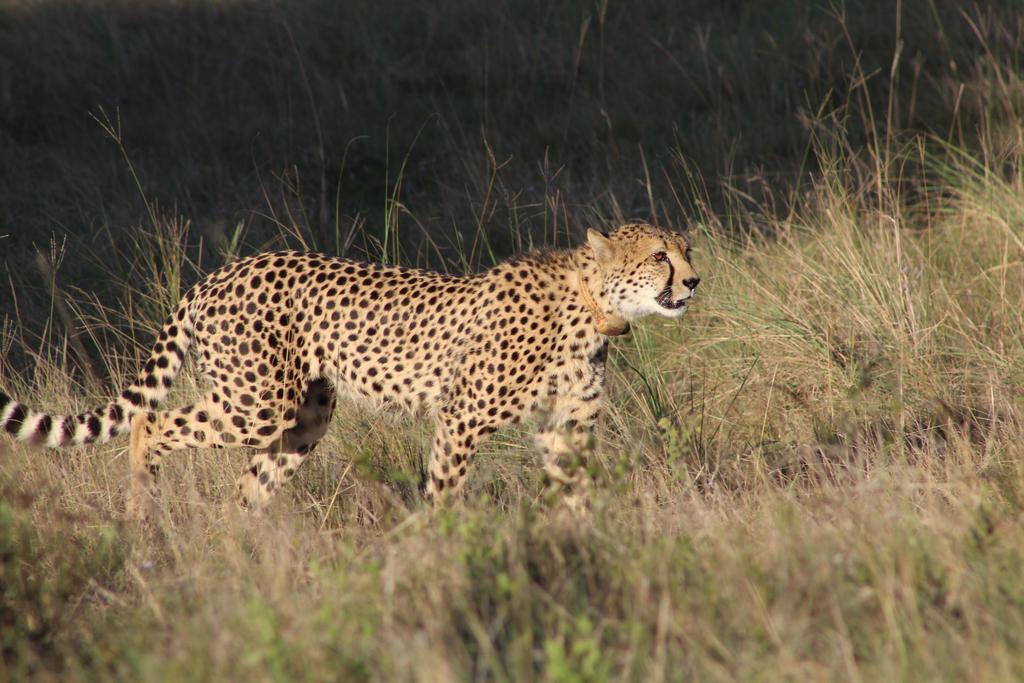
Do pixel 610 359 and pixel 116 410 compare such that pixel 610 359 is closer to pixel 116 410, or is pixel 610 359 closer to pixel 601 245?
pixel 601 245

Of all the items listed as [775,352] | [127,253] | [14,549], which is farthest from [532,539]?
[127,253]

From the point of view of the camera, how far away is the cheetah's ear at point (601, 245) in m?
4.30

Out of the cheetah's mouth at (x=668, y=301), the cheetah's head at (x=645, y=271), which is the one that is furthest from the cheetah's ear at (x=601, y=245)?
the cheetah's mouth at (x=668, y=301)

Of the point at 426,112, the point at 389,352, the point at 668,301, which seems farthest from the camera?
the point at 426,112

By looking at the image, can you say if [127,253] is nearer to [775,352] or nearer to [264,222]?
[264,222]

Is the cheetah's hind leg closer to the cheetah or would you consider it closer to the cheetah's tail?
the cheetah

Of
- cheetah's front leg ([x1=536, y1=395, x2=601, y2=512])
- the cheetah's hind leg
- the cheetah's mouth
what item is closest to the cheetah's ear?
the cheetah's mouth

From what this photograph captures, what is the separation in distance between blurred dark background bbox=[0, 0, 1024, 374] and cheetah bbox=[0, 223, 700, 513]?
2090 mm

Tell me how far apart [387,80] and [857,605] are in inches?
283

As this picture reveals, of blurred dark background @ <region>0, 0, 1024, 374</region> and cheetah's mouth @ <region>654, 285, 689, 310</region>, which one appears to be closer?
cheetah's mouth @ <region>654, 285, 689, 310</region>

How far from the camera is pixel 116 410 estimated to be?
456cm

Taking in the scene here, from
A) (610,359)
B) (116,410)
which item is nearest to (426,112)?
(610,359)

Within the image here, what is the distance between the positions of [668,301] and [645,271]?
0.41ft

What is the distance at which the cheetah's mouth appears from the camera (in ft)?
13.9
